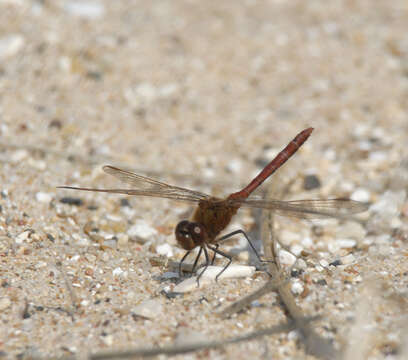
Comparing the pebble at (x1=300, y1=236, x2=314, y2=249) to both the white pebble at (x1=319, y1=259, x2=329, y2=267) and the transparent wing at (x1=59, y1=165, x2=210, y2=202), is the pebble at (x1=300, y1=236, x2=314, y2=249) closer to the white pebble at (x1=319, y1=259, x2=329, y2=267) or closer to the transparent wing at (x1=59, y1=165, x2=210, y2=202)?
the white pebble at (x1=319, y1=259, x2=329, y2=267)

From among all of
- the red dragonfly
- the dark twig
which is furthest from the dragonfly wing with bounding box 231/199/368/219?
the dark twig

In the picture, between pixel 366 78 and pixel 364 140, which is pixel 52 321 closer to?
pixel 364 140

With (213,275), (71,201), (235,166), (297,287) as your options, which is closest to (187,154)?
(235,166)

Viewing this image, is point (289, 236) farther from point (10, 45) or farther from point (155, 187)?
point (10, 45)

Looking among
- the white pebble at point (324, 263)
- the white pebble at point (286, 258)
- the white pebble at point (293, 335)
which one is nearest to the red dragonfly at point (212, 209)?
the white pebble at point (286, 258)

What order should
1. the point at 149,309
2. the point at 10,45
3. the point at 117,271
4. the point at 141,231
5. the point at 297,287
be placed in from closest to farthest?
the point at 149,309 → the point at 297,287 → the point at 117,271 → the point at 141,231 → the point at 10,45

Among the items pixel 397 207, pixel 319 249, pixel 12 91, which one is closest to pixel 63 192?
pixel 12 91

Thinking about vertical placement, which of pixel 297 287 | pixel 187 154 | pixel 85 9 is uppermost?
pixel 85 9
